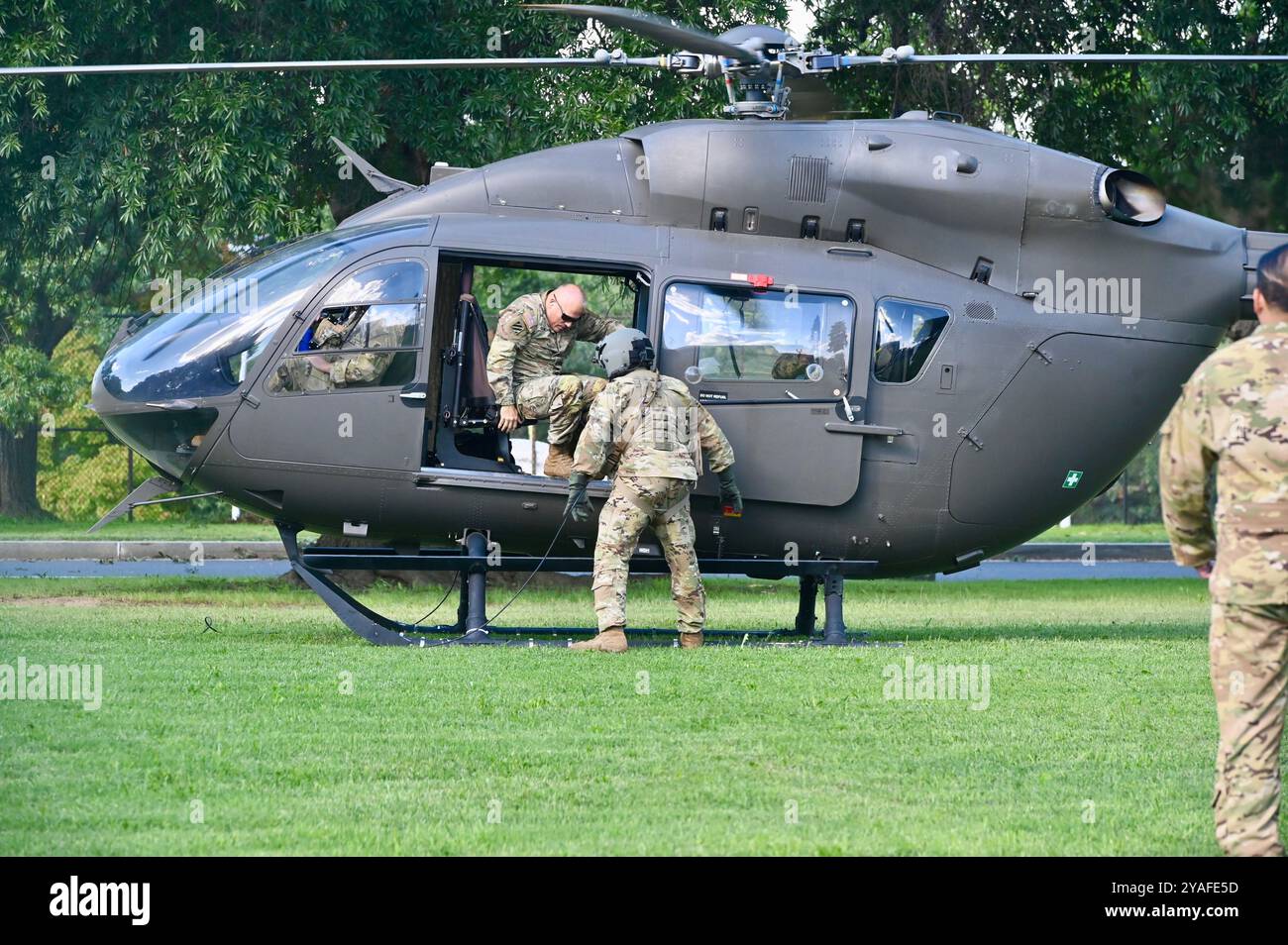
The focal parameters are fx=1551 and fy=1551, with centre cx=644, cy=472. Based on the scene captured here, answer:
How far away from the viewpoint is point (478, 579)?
38.7 feet

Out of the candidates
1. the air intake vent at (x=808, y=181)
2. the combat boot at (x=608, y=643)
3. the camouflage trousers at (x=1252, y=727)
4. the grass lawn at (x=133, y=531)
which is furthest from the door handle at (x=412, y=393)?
the grass lawn at (x=133, y=531)

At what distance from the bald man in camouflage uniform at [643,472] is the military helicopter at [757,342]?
421 millimetres

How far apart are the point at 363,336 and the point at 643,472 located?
237cm

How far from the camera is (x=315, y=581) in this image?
11.7m

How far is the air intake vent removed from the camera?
39.1 ft

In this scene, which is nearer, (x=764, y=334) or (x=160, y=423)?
(x=160, y=423)

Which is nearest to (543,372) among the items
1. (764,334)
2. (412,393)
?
(412,393)

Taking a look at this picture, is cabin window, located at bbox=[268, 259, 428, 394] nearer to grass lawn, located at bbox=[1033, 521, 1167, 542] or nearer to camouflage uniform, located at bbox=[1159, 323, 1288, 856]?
camouflage uniform, located at bbox=[1159, 323, 1288, 856]

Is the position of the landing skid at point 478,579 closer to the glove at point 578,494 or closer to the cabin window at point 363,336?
the glove at point 578,494

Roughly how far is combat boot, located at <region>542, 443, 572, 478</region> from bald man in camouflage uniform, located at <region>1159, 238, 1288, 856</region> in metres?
6.47

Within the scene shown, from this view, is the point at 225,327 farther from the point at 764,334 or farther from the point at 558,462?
the point at 764,334

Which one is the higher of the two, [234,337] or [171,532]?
[234,337]

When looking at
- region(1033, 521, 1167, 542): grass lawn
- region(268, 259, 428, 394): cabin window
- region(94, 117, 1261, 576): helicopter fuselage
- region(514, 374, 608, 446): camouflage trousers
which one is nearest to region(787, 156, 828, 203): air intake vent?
region(94, 117, 1261, 576): helicopter fuselage

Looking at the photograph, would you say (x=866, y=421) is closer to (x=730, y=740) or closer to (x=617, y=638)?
(x=617, y=638)
